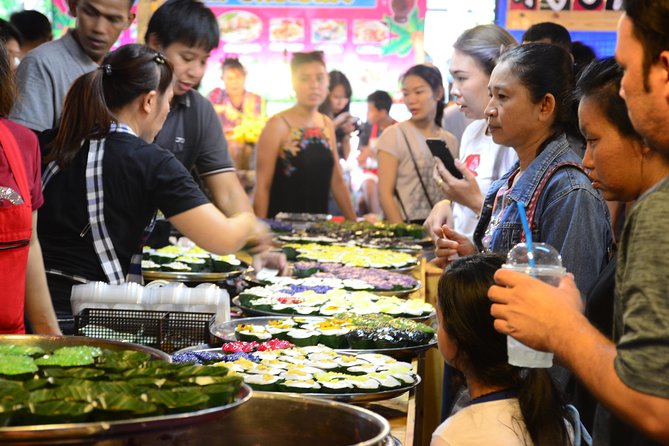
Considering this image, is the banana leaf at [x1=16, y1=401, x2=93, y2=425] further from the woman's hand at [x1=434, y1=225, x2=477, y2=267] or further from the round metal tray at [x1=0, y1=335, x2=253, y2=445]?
the woman's hand at [x1=434, y1=225, x2=477, y2=267]

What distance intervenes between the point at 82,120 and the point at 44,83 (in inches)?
41.2

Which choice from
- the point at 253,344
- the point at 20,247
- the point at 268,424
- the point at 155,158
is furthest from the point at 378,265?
the point at 268,424

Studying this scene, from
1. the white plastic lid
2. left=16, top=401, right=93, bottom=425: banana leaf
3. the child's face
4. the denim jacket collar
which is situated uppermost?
the denim jacket collar

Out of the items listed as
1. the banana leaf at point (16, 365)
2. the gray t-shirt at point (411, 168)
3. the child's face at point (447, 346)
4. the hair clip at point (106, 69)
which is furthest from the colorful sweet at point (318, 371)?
the gray t-shirt at point (411, 168)

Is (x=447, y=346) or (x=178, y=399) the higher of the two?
(x=178, y=399)

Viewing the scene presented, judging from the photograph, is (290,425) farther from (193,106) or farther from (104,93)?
(193,106)

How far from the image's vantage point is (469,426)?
2113mm

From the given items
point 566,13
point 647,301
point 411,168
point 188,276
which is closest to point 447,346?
point 647,301

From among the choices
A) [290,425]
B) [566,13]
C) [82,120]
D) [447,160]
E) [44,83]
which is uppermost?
[566,13]

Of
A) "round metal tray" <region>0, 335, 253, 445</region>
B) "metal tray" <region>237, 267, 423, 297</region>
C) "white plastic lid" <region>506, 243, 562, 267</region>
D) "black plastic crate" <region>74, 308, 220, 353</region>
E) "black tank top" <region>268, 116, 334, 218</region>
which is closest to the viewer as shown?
"round metal tray" <region>0, 335, 253, 445</region>

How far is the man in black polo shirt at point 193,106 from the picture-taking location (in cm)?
447

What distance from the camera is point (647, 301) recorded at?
1.30m

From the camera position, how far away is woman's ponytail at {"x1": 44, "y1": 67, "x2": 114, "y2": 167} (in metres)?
3.01

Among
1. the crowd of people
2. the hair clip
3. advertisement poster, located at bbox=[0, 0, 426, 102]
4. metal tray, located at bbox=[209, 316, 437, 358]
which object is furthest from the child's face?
advertisement poster, located at bbox=[0, 0, 426, 102]
